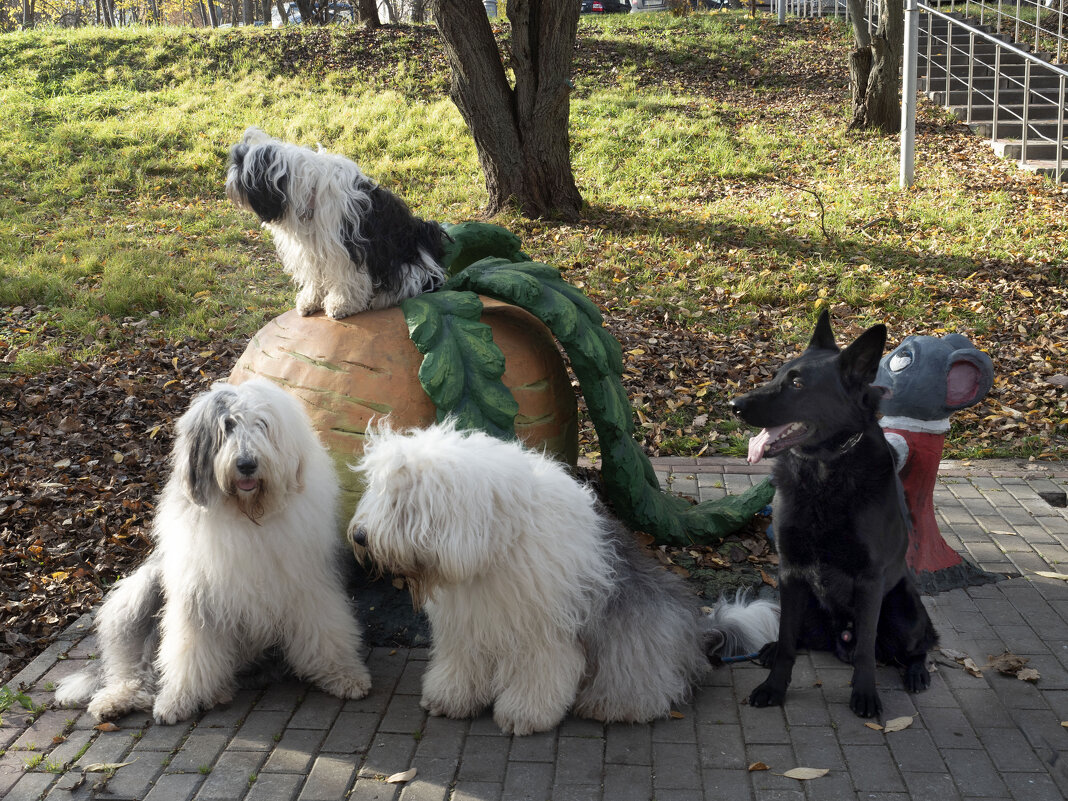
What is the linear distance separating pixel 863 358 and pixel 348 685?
2602mm

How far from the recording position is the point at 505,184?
10.9m

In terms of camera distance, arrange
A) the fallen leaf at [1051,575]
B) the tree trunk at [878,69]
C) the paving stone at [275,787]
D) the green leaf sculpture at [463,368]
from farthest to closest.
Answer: the tree trunk at [878,69] → the fallen leaf at [1051,575] → the green leaf sculpture at [463,368] → the paving stone at [275,787]

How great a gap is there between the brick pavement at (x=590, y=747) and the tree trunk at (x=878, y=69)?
1129cm

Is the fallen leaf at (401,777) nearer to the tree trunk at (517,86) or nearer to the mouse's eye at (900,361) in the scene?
the mouse's eye at (900,361)

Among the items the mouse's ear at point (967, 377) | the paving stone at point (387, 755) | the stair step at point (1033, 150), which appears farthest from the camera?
the stair step at point (1033, 150)

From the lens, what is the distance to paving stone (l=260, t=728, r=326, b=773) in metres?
3.62

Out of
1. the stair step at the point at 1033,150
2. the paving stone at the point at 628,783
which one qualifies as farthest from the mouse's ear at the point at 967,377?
the stair step at the point at 1033,150

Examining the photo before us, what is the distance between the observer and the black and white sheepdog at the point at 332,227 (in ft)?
13.8

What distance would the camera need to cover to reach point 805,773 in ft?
11.4

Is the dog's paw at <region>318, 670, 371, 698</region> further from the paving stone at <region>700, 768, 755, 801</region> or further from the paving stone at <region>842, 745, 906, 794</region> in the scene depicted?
the paving stone at <region>842, 745, 906, 794</region>

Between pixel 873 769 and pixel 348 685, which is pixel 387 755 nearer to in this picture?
pixel 348 685

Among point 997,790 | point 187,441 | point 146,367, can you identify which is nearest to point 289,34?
point 146,367

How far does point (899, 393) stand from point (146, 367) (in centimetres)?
645

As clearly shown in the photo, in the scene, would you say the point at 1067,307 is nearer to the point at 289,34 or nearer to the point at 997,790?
the point at 997,790
